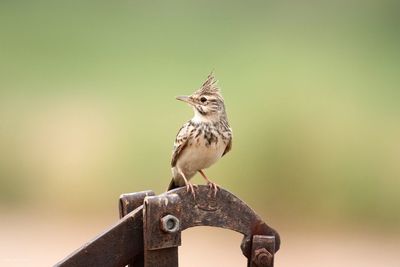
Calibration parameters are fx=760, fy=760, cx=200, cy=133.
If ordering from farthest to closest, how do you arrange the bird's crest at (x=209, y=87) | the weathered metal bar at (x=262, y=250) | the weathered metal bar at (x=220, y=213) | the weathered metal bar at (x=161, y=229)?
the bird's crest at (x=209, y=87) → the weathered metal bar at (x=262, y=250) → the weathered metal bar at (x=220, y=213) → the weathered metal bar at (x=161, y=229)

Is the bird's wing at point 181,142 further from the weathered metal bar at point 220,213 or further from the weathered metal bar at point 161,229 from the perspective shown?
the weathered metal bar at point 161,229

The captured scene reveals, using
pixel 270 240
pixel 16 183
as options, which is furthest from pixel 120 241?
pixel 16 183

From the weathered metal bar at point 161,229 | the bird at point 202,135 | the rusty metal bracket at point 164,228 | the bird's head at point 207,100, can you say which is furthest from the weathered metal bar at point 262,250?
the bird's head at point 207,100

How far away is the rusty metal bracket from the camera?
214 centimetres

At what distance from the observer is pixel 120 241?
86.6 inches

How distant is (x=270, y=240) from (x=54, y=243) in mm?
3689

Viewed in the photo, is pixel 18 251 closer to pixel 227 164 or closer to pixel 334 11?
pixel 227 164

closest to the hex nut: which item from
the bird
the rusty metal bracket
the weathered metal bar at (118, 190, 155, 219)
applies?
the rusty metal bracket

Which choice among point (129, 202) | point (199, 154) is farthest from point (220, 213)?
point (199, 154)

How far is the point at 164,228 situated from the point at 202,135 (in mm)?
1279

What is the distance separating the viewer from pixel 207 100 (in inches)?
132

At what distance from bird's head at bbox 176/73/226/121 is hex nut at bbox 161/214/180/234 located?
1.21 metres

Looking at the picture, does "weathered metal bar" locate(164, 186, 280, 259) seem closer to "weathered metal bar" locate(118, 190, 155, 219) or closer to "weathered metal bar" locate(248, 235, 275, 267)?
"weathered metal bar" locate(248, 235, 275, 267)

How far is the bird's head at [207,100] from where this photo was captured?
3348 mm
